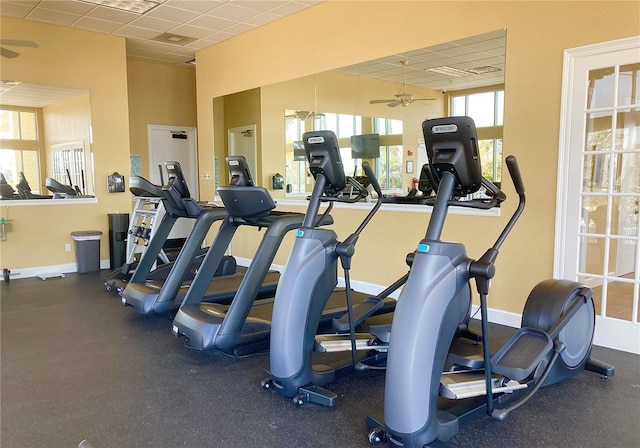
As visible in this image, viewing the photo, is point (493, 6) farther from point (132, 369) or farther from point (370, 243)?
point (132, 369)

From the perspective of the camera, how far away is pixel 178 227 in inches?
361

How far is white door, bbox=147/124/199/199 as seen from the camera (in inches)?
346

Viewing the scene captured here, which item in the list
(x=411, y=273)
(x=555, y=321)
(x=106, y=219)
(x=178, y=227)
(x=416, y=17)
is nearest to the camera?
(x=411, y=273)

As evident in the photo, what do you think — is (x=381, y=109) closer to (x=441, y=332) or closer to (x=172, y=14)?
(x=172, y=14)

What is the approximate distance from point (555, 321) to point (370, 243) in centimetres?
274

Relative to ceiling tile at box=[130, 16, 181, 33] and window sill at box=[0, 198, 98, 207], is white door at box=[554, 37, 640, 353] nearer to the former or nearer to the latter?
ceiling tile at box=[130, 16, 181, 33]

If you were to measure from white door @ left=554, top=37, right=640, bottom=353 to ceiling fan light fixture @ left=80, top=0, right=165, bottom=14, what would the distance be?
15.5 ft

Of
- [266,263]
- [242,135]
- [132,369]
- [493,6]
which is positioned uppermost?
[493,6]

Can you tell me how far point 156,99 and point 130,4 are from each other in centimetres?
310

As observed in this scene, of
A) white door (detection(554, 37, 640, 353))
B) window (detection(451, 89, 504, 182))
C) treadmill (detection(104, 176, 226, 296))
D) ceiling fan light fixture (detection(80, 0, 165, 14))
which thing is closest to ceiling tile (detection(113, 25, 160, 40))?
ceiling fan light fixture (detection(80, 0, 165, 14))

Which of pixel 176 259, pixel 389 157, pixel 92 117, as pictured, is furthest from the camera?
pixel 92 117

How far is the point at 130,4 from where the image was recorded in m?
5.78

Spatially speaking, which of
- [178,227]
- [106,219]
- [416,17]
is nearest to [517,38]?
[416,17]

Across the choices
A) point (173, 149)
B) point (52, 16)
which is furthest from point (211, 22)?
point (173, 149)
